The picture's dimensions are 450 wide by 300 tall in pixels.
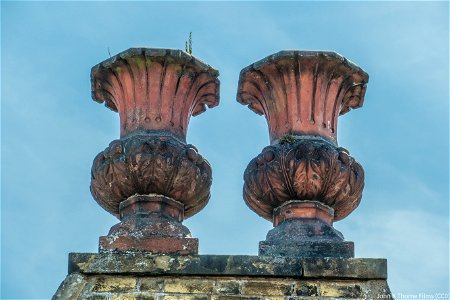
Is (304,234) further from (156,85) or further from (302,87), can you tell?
(156,85)

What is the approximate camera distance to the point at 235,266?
9203 mm

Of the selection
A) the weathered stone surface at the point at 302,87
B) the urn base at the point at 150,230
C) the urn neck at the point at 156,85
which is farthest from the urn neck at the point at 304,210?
the urn neck at the point at 156,85

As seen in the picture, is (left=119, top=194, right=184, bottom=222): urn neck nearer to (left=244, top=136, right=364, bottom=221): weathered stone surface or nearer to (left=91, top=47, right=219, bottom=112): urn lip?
(left=244, top=136, right=364, bottom=221): weathered stone surface

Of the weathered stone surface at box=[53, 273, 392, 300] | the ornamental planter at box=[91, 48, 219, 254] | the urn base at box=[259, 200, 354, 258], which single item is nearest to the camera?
the weathered stone surface at box=[53, 273, 392, 300]

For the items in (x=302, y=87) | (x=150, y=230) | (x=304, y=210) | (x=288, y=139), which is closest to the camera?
(x=150, y=230)

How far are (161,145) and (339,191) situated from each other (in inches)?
47.5

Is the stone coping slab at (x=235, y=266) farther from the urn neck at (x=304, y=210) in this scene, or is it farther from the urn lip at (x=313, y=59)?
the urn lip at (x=313, y=59)

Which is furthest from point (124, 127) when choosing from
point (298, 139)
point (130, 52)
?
point (298, 139)

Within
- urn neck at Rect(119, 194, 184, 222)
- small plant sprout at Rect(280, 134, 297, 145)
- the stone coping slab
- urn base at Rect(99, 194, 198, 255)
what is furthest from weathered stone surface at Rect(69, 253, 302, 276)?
small plant sprout at Rect(280, 134, 297, 145)

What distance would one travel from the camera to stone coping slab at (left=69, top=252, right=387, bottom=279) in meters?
9.16

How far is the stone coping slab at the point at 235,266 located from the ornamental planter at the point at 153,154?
0.48 ft

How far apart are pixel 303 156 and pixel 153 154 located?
3.22 ft

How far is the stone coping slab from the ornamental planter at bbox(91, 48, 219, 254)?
0.48ft

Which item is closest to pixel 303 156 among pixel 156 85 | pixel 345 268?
pixel 345 268
